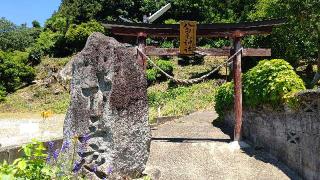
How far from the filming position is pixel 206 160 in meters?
12.0

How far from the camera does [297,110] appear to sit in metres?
10.2

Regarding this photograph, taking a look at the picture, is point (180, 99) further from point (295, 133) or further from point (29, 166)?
point (29, 166)

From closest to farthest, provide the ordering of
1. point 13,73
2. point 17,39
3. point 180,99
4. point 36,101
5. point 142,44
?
point 142,44 → point 180,99 → point 36,101 → point 13,73 → point 17,39

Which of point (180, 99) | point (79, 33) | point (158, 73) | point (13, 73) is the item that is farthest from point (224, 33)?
point (79, 33)

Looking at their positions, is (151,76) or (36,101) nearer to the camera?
(151,76)

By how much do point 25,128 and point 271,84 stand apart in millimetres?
12176

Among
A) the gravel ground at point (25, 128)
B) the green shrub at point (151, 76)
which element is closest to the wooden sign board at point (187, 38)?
the gravel ground at point (25, 128)

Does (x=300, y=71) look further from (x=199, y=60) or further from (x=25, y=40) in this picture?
(x=25, y=40)

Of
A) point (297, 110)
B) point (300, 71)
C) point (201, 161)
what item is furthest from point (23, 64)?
point (297, 110)

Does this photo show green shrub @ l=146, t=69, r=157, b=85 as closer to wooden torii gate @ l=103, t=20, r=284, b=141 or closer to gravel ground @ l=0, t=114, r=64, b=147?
gravel ground @ l=0, t=114, r=64, b=147

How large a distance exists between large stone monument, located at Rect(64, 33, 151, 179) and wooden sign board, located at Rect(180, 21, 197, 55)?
737cm

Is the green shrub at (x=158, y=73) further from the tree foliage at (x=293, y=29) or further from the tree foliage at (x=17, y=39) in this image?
the tree foliage at (x=17, y=39)

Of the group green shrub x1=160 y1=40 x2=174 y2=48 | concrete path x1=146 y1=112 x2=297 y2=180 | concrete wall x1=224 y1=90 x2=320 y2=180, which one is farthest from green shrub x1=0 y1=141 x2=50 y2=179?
green shrub x1=160 y1=40 x2=174 y2=48

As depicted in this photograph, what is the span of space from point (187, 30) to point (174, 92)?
12113 mm
